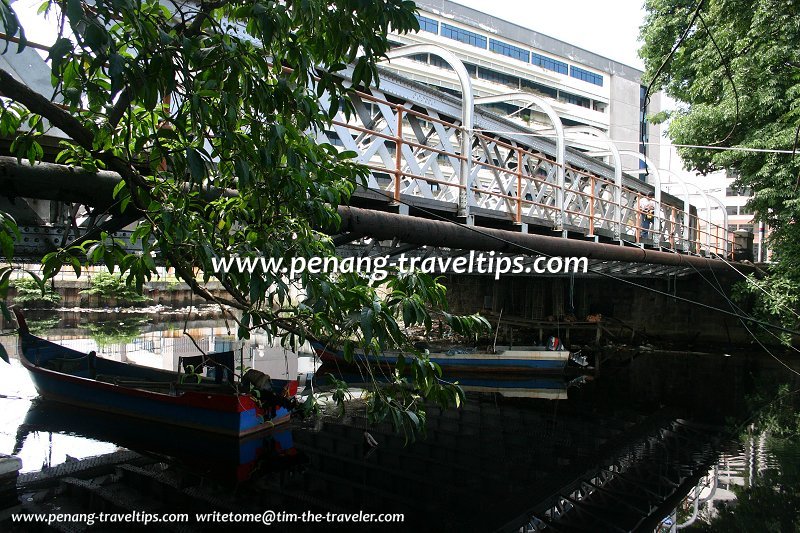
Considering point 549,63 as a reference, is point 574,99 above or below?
below

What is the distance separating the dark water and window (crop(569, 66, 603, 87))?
1429 inches

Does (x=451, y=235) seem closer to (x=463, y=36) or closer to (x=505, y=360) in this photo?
(x=505, y=360)

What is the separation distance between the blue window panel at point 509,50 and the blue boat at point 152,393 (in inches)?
1394

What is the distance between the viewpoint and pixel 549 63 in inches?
1757

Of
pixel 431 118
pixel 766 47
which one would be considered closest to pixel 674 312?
pixel 766 47

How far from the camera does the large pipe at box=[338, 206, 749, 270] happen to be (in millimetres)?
6633

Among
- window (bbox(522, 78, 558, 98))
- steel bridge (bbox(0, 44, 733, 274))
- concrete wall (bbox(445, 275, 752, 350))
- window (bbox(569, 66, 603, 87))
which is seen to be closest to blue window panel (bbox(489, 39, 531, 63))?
window (bbox(522, 78, 558, 98))

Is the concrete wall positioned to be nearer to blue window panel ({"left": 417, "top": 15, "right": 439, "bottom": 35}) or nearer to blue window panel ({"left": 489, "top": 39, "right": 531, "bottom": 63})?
blue window panel ({"left": 417, "top": 15, "right": 439, "bottom": 35})

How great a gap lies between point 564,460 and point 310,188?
8.25 metres

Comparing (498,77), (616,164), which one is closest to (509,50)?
(498,77)

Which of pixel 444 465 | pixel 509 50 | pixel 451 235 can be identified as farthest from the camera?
pixel 509 50

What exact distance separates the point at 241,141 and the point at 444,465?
758 cm

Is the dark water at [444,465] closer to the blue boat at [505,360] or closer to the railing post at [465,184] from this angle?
the blue boat at [505,360]

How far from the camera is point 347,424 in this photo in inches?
451
